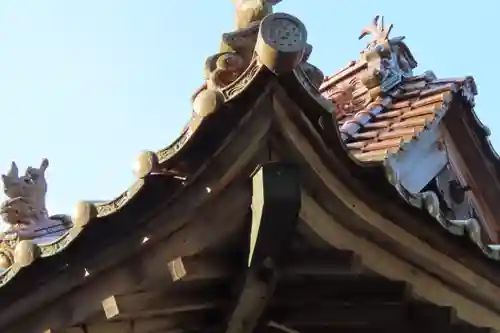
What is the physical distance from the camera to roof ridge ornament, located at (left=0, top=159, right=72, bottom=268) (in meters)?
5.57

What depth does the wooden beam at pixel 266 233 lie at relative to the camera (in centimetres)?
388

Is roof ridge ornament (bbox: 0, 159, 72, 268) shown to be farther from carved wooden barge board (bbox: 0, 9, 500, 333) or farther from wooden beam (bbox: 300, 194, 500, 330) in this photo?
wooden beam (bbox: 300, 194, 500, 330)

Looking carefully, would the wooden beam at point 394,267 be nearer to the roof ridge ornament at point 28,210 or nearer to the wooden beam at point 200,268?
the wooden beam at point 200,268

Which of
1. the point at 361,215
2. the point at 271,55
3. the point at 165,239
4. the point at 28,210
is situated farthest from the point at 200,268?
the point at 28,210

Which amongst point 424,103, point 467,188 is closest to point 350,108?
point 424,103

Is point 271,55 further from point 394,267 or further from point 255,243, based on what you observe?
point 394,267

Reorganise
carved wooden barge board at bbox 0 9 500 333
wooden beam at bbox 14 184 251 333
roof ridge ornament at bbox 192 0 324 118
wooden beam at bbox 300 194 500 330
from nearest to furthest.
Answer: roof ridge ornament at bbox 192 0 324 118 → carved wooden barge board at bbox 0 9 500 333 → wooden beam at bbox 14 184 251 333 → wooden beam at bbox 300 194 500 330

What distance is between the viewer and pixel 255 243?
4.06 m

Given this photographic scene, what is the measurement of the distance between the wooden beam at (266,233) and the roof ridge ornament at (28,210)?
1.50 meters

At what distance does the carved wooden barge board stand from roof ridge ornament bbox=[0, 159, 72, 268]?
4.59 ft

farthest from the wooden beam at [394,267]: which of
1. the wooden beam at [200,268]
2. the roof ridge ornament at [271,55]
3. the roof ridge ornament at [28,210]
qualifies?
the roof ridge ornament at [28,210]

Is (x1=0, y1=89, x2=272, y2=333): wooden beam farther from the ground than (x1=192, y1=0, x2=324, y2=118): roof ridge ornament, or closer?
closer

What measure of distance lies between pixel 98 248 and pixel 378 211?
114 cm

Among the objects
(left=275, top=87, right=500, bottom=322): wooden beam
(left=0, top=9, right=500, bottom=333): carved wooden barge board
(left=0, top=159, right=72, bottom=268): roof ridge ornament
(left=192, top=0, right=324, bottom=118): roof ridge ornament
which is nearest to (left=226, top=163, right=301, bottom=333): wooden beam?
(left=0, top=9, right=500, bottom=333): carved wooden barge board
